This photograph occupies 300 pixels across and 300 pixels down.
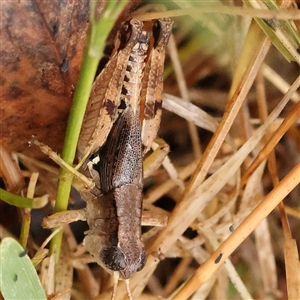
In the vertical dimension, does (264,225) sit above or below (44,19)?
below

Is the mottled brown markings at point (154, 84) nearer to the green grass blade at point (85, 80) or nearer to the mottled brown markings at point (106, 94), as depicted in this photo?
the mottled brown markings at point (106, 94)

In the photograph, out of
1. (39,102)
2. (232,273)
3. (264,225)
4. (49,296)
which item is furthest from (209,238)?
(39,102)

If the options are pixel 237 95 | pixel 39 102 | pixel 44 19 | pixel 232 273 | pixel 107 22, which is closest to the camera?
pixel 107 22

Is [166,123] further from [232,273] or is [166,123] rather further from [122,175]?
[232,273]

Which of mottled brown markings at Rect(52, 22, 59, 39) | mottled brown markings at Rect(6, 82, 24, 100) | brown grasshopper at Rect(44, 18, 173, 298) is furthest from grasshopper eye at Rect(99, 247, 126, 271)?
mottled brown markings at Rect(52, 22, 59, 39)


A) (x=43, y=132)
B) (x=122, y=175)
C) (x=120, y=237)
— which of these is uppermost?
(x=43, y=132)

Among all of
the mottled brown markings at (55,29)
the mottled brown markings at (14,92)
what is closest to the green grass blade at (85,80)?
the mottled brown markings at (55,29)

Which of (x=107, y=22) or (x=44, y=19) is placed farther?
(x=44, y=19)
